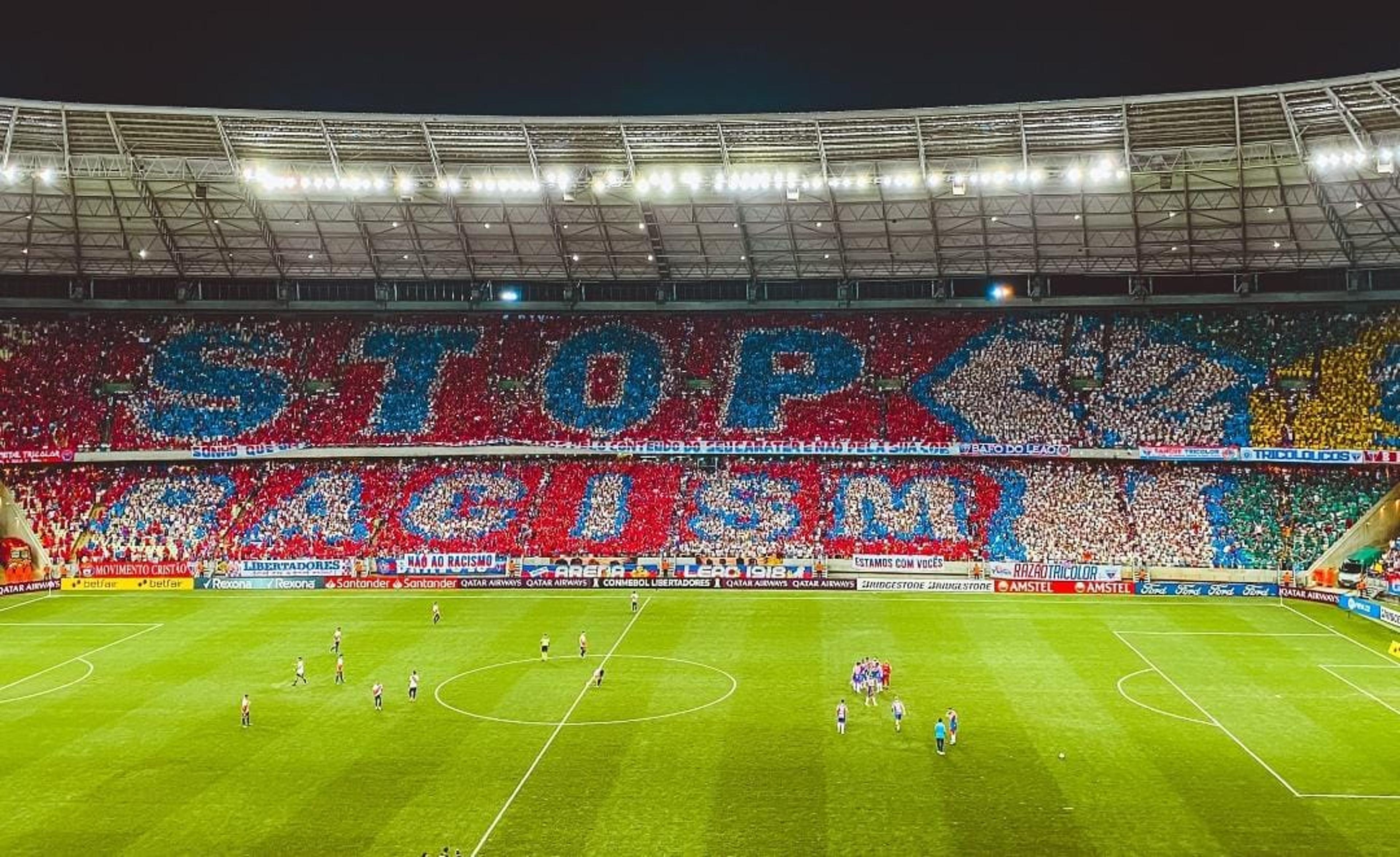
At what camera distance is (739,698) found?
35.8 meters

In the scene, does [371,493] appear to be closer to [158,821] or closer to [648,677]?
[648,677]

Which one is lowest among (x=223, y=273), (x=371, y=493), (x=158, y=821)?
(x=158, y=821)

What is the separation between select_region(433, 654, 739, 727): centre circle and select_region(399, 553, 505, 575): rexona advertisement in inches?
739

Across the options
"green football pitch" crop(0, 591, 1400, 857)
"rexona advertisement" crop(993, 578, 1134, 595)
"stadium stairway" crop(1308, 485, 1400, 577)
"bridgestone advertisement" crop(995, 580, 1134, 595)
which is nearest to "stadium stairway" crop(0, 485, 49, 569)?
"green football pitch" crop(0, 591, 1400, 857)

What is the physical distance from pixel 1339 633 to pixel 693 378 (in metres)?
36.4

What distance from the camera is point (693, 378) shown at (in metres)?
70.8

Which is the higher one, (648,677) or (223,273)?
(223,273)

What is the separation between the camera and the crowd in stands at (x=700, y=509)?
191 feet

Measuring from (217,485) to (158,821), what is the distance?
143 ft

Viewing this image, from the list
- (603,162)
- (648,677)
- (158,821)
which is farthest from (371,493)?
(158,821)

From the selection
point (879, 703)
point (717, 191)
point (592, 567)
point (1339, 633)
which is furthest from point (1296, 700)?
point (717, 191)

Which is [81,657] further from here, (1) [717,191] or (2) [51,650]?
(1) [717,191]

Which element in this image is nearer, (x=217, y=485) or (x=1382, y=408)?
(x=1382, y=408)

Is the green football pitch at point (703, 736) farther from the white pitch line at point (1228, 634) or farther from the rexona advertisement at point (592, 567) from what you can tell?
the rexona advertisement at point (592, 567)
